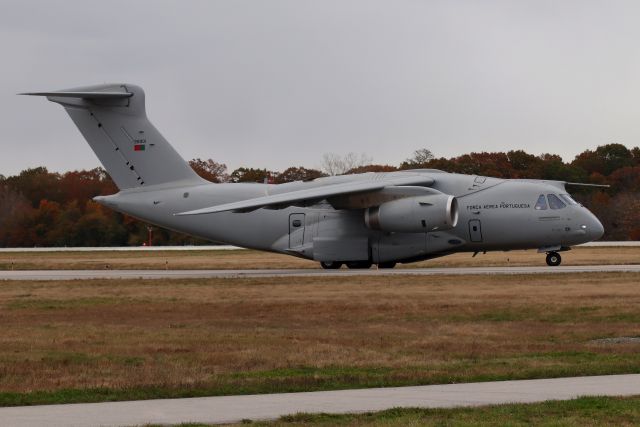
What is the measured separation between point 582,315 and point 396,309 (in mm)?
4052

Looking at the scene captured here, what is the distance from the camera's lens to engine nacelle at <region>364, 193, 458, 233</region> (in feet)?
127

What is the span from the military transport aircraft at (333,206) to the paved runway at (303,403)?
982 inches

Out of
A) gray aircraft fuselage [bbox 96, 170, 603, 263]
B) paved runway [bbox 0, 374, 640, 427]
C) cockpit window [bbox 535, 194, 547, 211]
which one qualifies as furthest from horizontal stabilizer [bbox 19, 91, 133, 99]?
paved runway [bbox 0, 374, 640, 427]

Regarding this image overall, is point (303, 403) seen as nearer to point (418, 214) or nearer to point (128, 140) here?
point (418, 214)

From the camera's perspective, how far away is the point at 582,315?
22797 millimetres

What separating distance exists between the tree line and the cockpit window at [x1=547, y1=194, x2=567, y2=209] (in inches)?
1827

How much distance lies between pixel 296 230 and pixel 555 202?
9.36 metres

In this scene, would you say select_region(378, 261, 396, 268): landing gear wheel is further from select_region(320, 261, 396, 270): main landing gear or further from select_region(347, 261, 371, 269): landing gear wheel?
select_region(347, 261, 371, 269): landing gear wheel

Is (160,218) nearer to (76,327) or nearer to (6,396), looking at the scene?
(76,327)

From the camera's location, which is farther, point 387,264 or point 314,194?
point 387,264

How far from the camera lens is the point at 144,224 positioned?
3580 inches

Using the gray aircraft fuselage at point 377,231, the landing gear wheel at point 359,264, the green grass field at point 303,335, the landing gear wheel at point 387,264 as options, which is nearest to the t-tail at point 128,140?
the gray aircraft fuselage at point 377,231

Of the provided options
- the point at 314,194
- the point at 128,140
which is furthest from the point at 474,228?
the point at 128,140

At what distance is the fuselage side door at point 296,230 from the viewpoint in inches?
1650
